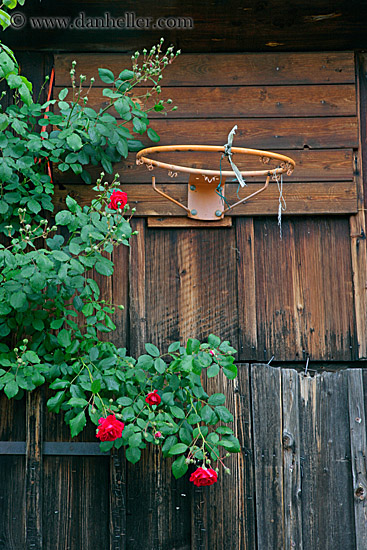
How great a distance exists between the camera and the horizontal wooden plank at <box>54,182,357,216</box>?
346 cm

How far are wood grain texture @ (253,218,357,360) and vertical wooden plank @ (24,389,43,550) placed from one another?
1133 mm

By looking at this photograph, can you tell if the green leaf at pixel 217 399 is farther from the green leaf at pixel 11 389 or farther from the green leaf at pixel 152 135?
the green leaf at pixel 152 135

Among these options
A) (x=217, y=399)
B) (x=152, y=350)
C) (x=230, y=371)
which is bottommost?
(x=217, y=399)

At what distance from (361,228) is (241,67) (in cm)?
108

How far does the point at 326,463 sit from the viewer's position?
10.3 feet

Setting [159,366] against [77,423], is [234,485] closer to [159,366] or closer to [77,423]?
[159,366]

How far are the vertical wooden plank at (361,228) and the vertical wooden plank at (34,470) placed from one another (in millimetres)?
1603

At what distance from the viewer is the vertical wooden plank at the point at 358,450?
308 centimetres

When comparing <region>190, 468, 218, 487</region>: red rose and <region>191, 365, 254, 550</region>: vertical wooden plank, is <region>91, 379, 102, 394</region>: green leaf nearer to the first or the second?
<region>190, 468, 218, 487</region>: red rose

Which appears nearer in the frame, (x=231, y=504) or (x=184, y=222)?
(x=231, y=504)

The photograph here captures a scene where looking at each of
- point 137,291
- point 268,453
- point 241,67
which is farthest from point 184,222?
point 268,453

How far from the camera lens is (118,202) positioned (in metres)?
2.95

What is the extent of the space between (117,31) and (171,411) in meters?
2.00

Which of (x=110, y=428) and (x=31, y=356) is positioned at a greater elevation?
(x=31, y=356)
